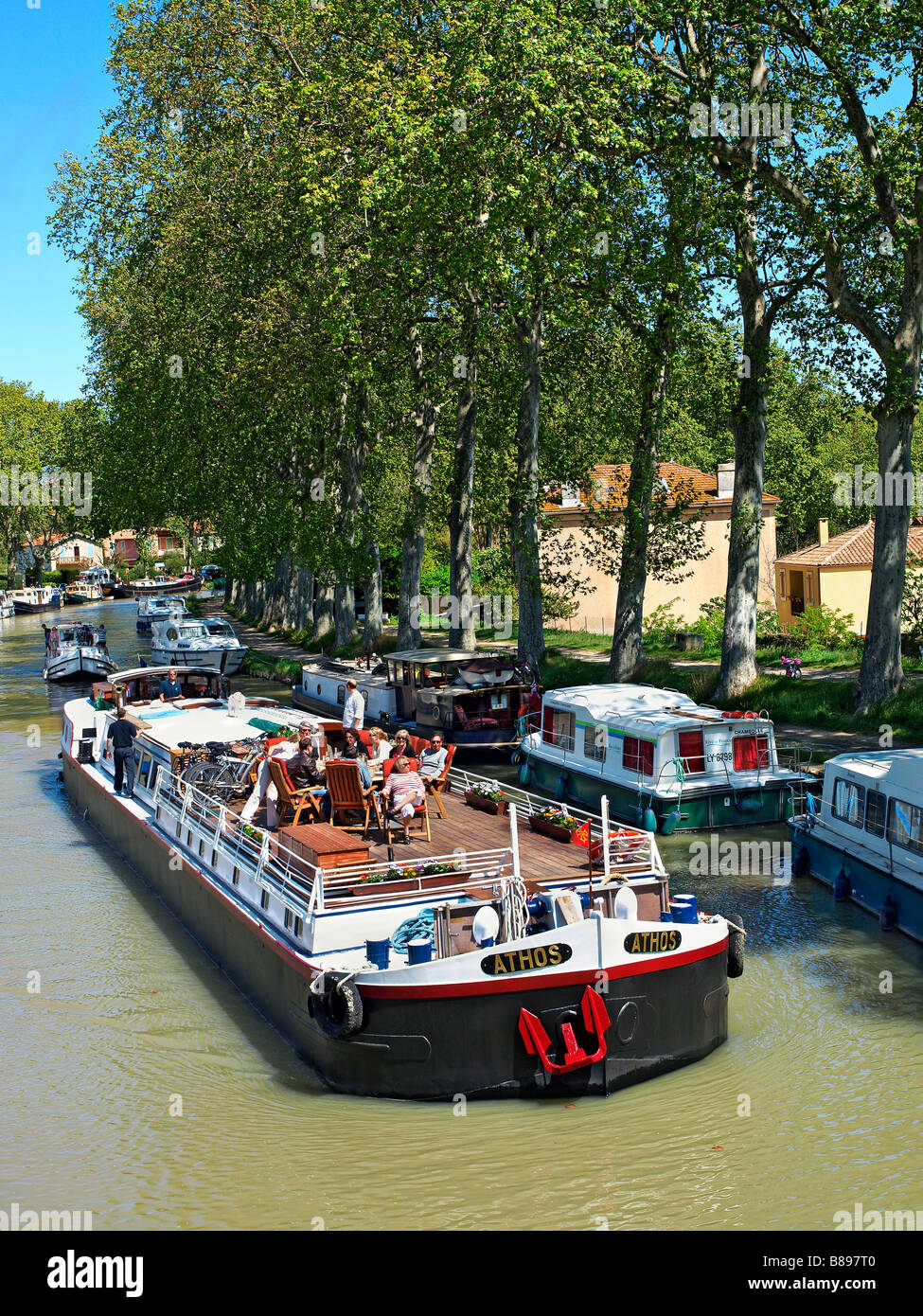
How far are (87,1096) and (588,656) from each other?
29977 millimetres

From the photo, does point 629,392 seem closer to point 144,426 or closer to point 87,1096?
point 144,426

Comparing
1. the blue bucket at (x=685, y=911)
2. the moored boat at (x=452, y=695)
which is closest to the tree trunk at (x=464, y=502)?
the moored boat at (x=452, y=695)

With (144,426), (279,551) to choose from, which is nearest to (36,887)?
(279,551)

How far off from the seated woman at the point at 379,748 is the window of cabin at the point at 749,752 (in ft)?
25.2

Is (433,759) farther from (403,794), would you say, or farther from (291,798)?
(291,798)

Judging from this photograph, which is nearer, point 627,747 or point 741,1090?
point 741,1090

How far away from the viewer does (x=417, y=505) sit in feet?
133

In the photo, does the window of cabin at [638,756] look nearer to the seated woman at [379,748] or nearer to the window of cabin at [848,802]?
the window of cabin at [848,802]

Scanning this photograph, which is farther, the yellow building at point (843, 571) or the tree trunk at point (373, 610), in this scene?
the yellow building at point (843, 571)

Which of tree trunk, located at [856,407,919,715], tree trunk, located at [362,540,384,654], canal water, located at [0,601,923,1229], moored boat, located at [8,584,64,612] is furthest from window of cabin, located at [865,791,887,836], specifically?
moored boat, located at [8,584,64,612]

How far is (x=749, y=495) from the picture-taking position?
3058 centimetres

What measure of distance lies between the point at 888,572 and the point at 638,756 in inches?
334

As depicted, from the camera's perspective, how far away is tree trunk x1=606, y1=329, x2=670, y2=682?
32.5 metres

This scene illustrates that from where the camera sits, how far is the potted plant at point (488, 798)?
17.2 meters
